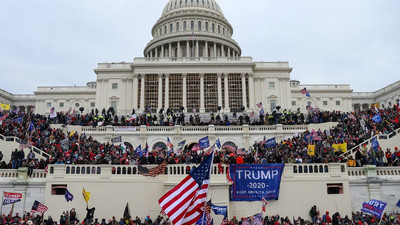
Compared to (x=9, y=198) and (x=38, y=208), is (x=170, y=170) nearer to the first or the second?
(x=38, y=208)

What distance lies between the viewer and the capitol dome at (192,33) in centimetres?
9006

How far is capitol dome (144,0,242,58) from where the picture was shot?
90062mm

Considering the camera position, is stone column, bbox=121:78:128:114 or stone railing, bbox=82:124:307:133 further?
stone column, bbox=121:78:128:114

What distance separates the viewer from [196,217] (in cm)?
1220

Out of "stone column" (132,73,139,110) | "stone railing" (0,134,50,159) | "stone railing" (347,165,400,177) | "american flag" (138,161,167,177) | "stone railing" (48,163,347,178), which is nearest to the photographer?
"american flag" (138,161,167,177)

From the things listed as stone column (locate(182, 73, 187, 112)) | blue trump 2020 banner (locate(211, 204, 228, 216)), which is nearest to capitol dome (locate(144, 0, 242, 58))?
stone column (locate(182, 73, 187, 112))

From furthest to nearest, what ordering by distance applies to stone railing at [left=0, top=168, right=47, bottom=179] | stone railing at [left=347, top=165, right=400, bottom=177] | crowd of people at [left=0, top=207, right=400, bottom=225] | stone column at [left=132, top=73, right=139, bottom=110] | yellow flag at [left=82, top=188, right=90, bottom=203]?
stone column at [left=132, top=73, right=139, bottom=110]
stone railing at [left=0, top=168, right=47, bottom=179]
stone railing at [left=347, top=165, right=400, bottom=177]
yellow flag at [left=82, top=188, right=90, bottom=203]
crowd of people at [left=0, top=207, right=400, bottom=225]

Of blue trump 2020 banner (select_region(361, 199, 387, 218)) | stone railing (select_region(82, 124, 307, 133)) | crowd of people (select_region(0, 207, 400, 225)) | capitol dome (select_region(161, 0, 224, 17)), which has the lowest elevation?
crowd of people (select_region(0, 207, 400, 225))

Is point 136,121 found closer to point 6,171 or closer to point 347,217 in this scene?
point 6,171

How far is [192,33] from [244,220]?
7274cm

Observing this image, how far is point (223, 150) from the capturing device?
36.4m

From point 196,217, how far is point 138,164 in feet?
41.5

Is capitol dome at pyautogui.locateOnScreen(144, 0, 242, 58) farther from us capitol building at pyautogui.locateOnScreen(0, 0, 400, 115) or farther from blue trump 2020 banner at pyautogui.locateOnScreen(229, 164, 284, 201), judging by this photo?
blue trump 2020 banner at pyautogui.locateOnScreen(229, 164, 284, 201)

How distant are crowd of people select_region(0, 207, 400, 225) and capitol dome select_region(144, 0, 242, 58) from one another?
6630 cm
